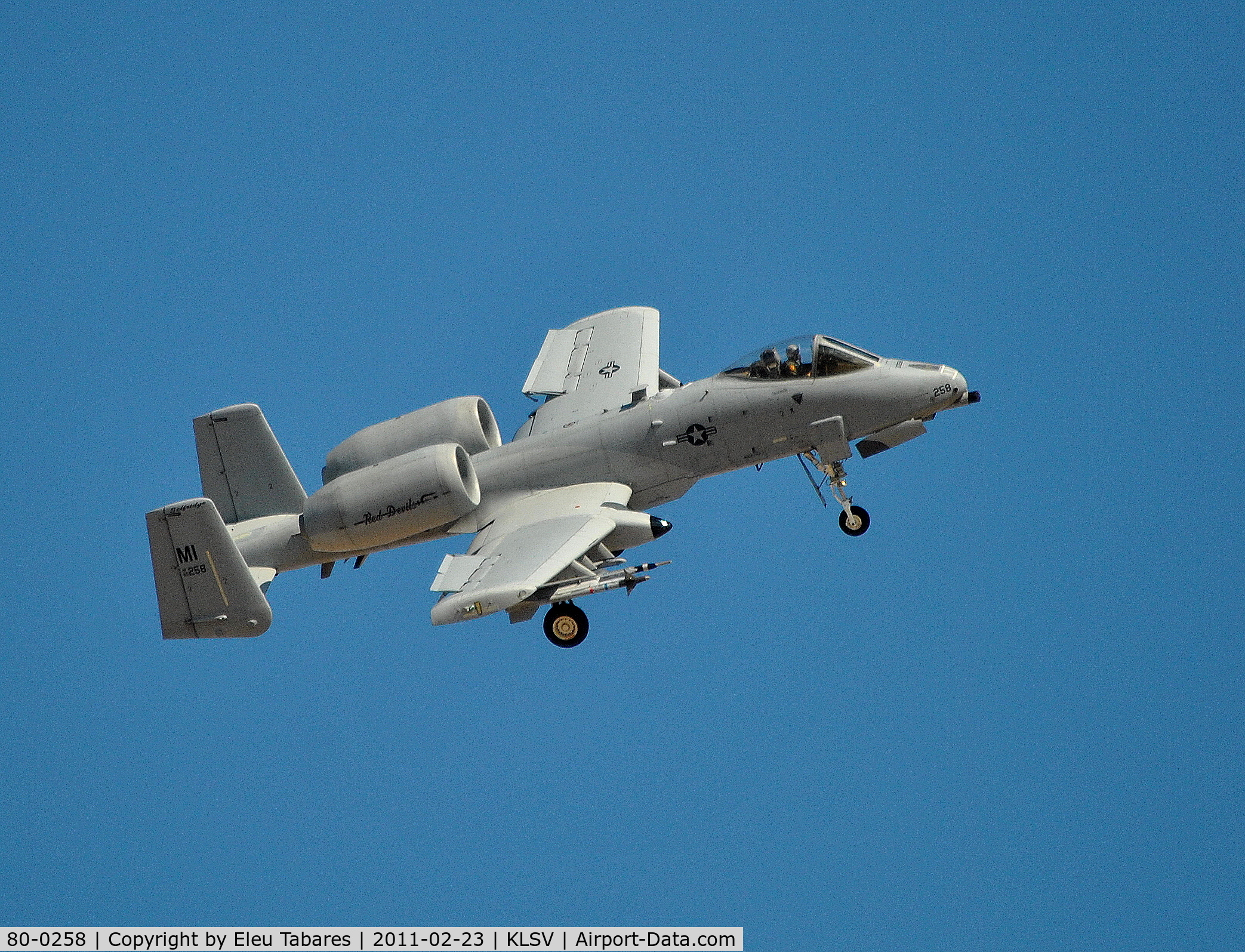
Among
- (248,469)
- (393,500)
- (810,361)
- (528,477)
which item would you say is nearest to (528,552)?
(528,477)

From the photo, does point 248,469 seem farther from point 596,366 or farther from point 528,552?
point 596,366

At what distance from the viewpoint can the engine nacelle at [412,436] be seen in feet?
90.2

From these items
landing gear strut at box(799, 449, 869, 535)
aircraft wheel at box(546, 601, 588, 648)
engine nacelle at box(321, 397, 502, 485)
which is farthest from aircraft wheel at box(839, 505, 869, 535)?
engine nacelle at box(321, 397, 502, 485)

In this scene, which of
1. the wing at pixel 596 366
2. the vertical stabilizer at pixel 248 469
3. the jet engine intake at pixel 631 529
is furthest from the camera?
the wing at pixel 596 366

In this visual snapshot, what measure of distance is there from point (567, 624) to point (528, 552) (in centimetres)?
132

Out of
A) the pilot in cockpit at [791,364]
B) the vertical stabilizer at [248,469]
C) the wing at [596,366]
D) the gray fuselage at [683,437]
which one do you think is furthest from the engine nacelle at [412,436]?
the pilot in cockpit at [791,364]

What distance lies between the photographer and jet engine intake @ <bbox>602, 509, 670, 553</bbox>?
25.5 meters

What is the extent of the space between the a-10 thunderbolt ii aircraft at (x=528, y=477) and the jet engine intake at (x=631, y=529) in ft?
0.10

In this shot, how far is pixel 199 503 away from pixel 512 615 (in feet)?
17.0

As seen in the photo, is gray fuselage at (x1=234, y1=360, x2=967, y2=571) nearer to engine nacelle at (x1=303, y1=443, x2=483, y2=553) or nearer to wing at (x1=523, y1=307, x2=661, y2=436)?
engine nacelle at (x1=303, y1=443, x2=483, y2=553)

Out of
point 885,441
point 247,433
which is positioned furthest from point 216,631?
point 885,441

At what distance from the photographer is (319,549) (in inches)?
1067

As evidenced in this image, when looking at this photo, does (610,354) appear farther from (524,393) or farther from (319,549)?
(319,549)

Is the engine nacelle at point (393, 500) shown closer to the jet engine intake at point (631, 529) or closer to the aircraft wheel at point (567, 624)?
the jet engine intake at point (631, 529)
